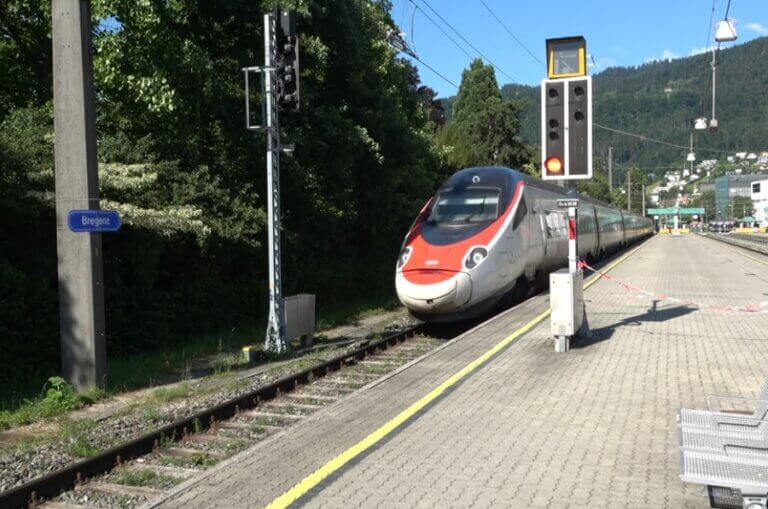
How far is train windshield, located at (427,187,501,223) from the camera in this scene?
13086mm

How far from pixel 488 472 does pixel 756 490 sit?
174 centimetres

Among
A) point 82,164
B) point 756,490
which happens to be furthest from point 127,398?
point 756,490

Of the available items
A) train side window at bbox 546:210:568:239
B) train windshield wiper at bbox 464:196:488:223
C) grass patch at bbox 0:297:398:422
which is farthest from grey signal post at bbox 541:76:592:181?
train side window at bbox 546:210:568:239

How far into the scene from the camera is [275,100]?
37.7 feet

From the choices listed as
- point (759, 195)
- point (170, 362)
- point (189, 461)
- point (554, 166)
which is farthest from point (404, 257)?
point (759, 195)

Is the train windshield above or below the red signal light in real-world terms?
below

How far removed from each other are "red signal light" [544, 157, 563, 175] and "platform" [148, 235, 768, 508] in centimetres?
249

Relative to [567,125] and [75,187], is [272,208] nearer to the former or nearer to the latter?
[75,187]

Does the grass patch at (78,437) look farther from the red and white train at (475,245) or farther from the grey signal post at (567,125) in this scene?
the grey signal post at (567,125)

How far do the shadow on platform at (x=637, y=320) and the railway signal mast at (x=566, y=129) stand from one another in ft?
1.91

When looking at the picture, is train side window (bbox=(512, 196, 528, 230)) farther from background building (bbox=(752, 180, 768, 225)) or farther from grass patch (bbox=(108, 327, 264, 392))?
background building (bbox=(752, 180, 768, 225))

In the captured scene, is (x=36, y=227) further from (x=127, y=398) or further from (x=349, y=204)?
(x=349, y=204)

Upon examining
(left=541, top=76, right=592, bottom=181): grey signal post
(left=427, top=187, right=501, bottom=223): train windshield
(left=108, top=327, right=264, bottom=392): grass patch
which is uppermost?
(left=541, top=76, right=592, bottom=181): grey signal post

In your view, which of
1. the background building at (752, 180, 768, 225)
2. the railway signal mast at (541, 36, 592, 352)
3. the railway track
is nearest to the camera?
the railway track
